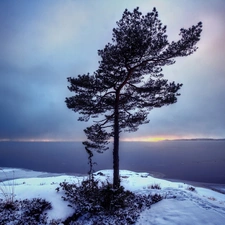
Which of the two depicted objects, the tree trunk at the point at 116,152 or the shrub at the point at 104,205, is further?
the tree trunk at the point at 116,152

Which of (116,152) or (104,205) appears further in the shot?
(116,152)

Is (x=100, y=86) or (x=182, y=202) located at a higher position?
(x=100, y=86)

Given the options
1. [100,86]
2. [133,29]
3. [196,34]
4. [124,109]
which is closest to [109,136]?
[124,109]

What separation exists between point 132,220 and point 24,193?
5.23 meters

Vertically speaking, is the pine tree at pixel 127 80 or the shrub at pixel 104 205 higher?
the pine tree at pixel 127 80

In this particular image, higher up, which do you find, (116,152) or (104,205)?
(116,152)

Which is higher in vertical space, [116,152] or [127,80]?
[127,80]

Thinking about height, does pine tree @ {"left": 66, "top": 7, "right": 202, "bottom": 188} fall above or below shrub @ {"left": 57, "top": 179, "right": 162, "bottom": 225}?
above

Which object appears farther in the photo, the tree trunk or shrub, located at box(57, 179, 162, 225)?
the tree trunk

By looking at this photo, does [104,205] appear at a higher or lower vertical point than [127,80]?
lower

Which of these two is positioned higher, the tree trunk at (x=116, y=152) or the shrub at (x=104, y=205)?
the tree trunk at (x=116, y=152)

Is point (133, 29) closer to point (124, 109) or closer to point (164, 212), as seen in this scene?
point (124, 109)

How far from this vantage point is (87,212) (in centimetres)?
705

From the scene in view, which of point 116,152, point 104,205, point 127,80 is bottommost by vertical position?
point 104,205
